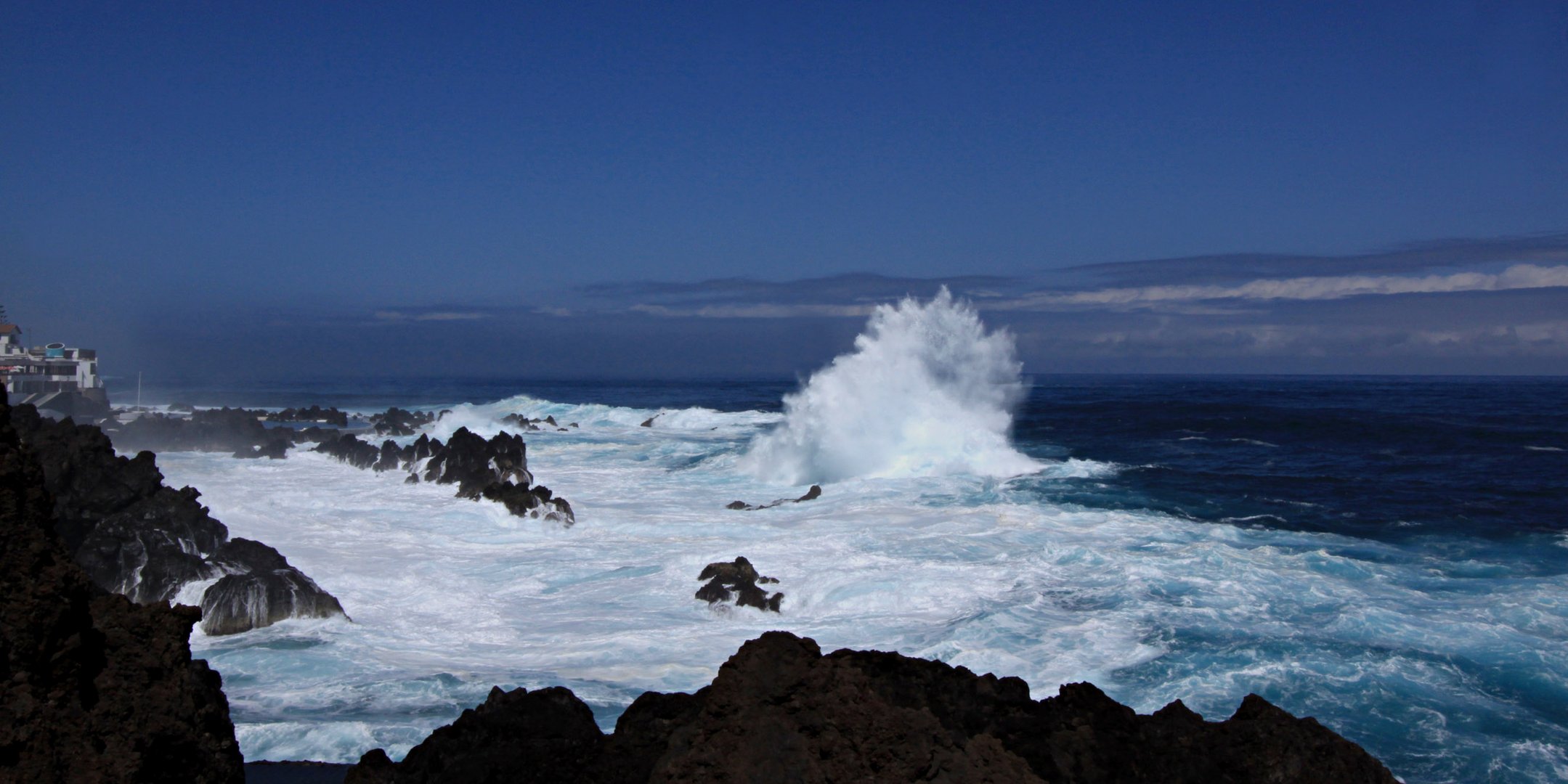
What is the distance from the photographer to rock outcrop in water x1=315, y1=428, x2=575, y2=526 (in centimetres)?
1747

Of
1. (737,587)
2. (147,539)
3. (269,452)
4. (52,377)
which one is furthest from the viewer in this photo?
(52,377)

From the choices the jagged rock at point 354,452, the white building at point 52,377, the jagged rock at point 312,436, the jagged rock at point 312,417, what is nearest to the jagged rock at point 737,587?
the jagged rock at point 354,452

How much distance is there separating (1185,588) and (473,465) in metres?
14.5

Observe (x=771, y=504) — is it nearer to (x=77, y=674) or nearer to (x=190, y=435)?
(x=77, y=674)

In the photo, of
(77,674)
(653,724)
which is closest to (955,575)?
(653,724)

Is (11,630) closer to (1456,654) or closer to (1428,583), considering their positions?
(1456,654)

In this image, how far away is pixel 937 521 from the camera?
1714 centimetres

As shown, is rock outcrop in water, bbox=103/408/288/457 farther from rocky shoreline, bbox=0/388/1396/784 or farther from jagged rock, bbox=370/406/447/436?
rocky shoreline, bbox=0/388/1396/784

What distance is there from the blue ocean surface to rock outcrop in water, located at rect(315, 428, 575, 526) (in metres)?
1.06

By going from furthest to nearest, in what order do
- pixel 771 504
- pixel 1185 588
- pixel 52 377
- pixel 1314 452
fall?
pixel 52 377
pixel 1314 452
pixel 771 504
pixel 1185 588

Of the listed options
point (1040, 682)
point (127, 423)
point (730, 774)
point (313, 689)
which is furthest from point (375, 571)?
point (127, 423)

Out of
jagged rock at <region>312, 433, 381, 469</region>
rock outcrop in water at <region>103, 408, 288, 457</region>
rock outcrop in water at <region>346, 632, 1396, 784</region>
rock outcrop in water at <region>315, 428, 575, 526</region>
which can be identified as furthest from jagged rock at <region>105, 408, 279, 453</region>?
rock outcrop in water at <region>346, 632, 1396, 784</region>

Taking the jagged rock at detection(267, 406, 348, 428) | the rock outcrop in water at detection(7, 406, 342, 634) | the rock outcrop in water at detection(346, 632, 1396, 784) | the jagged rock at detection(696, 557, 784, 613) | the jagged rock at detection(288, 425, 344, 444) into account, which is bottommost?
the jagged rock at detection(267, 406, 348, 428)

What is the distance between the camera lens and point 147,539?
11.8 m
